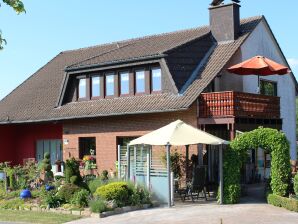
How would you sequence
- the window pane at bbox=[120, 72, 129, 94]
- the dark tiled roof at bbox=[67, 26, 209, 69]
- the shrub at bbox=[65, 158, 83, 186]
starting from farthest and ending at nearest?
the window pane at bbox=[120, 72, 129, 94]
the dark tiled roof at bbox=[67, 26, 209, 69]
the shrub at bbox=[65, 158, 83, 186]

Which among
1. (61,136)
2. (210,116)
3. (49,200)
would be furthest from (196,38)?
(49,200)

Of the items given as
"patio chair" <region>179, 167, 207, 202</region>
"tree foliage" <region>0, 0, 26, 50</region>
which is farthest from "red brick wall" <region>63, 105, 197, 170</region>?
"tree foliage" <region>0, 0, 26, 50</region>

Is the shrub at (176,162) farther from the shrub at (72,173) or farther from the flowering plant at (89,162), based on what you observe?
the flowering plant at (89,162)

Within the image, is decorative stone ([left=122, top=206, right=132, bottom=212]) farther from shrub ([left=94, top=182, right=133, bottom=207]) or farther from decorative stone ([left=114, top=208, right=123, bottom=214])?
shrub ([left=94, top=182, right=133, bottom=207])

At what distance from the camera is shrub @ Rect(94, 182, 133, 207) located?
17.2 m

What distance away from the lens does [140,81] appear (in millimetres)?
24516

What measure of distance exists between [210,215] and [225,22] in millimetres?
12425

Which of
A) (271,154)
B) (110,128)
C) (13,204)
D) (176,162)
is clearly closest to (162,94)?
(176,162)

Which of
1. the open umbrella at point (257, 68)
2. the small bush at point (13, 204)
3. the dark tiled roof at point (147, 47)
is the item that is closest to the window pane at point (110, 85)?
the dark tiled roof at point (147, 47)

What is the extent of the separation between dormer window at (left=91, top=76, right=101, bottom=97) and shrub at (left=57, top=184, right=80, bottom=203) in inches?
333

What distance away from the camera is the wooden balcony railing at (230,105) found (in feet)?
69.2

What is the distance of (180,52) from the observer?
23781 millimetres

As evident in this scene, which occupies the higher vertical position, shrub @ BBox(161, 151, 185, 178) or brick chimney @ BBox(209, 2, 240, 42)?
brick chimney @ BBox(209, 2, 240, 42)

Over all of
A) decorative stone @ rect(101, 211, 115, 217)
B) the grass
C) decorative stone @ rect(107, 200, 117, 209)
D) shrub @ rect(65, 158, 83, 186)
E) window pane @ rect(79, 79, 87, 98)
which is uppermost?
window pane @ rect(79, 79, 87, 98)
